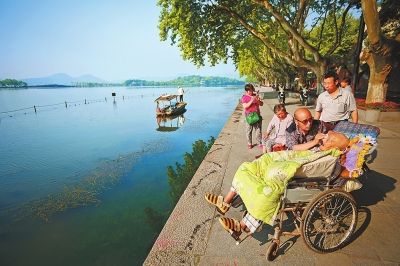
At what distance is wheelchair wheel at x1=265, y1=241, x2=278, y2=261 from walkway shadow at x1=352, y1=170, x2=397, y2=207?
2.12 meters

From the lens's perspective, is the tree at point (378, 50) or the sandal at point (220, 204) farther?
the tree at point (378, 50)

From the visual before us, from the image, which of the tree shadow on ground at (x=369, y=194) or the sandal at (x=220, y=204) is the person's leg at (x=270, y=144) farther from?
the sandal at (x=220, y=204)

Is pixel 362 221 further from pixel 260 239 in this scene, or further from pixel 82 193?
pixel 82 193

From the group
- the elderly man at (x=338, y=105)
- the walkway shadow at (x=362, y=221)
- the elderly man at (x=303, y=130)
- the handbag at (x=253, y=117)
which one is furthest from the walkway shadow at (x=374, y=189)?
the handbag at (x=253, y=117)

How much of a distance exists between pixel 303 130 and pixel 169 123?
61.5 feet

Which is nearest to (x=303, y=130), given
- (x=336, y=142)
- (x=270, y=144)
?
(x=336, y=142)

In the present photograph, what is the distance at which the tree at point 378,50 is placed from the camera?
890 centimetres

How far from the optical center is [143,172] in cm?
1045

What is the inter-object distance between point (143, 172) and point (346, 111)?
7.82 metres

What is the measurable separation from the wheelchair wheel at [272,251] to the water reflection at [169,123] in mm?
16644

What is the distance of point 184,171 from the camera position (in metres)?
10.5

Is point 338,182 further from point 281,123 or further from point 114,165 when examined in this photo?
point 114,165

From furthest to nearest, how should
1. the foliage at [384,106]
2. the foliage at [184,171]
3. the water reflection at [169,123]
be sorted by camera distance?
1. the water reflection at [169,123]
2. the foliage at [384,106]
3. the foliage at [184,171]

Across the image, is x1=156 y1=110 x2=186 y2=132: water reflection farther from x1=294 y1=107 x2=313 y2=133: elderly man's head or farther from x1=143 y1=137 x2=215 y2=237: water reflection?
x1=294 y1=107 x2=313 y2=133: elderly man's head
